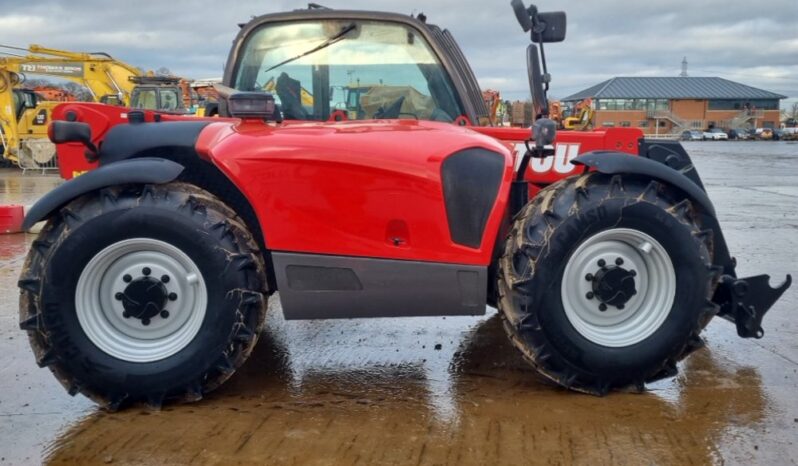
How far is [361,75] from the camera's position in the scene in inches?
178

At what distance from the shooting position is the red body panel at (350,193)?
10.7 feet

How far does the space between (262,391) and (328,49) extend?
82.7 inches

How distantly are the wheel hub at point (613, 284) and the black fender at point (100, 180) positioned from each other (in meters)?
1.99

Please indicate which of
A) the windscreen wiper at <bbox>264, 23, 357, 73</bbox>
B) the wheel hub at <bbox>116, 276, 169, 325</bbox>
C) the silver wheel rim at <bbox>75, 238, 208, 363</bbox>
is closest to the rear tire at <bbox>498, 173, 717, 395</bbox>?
the silver wheel rim at <bbox>75, 238, 208, 363</bbox>

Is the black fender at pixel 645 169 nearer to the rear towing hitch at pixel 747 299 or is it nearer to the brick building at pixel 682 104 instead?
the rear towing hitch at pixel 747 299

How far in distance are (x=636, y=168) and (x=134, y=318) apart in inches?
94.4

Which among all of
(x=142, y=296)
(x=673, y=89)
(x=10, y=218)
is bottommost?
(x=10, y=218)

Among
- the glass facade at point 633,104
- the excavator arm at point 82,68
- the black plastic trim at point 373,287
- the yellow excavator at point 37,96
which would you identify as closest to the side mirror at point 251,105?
the black plastic trim at point 373,287

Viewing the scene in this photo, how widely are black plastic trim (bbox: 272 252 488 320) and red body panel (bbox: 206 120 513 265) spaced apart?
0.05 meters

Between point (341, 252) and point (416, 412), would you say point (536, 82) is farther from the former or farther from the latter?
point (416, 412)

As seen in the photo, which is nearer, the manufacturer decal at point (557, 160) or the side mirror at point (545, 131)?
the side mirror at point (545, 131)

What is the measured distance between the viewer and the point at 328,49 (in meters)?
4.52

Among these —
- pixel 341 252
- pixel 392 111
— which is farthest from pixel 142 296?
pixel 392 111

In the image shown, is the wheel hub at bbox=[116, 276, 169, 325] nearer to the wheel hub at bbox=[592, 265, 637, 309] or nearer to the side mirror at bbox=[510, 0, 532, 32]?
the wheel hub at bbox=[592, 265, 637, 309]
